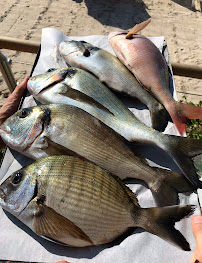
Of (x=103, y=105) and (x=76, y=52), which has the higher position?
(x=76, y=52)

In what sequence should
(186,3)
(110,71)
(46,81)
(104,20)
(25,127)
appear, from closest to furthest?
(25,127) < (46,81) < (110,71) < (104,20) < (186,3)

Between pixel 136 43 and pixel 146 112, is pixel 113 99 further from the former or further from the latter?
pixel 136 43

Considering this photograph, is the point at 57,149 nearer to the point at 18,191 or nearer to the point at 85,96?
the point at 18,191

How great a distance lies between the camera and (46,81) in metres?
1.83

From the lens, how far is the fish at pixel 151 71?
1.67 m

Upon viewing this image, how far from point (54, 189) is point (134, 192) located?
1.46 ft

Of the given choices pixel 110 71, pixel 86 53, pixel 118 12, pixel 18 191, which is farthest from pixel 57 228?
pixel 118 12

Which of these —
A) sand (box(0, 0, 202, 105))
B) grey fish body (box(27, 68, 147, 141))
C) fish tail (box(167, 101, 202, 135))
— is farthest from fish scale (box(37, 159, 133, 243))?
sand (box(0, 0, 202, 105))

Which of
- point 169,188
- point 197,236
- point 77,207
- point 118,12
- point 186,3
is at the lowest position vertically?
point 186,3

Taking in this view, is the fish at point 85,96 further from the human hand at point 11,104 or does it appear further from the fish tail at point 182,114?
the fish tail at point 182,114

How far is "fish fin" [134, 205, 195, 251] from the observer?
1113 millimetres

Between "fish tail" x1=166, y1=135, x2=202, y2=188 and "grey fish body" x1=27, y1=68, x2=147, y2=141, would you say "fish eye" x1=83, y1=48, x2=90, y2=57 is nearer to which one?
"grey fish body" x1=27, y1=68, x2=147, y2=141

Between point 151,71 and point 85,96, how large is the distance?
1.91 feet

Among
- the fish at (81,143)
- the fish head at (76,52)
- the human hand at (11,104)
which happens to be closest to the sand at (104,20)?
the fish head at (76,52)
